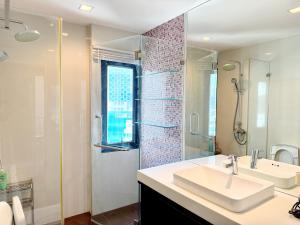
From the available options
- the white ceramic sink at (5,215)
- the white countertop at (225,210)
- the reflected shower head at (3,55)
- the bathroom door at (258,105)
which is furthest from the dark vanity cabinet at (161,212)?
the reflected shower head at (3,55)

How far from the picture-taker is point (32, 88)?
235 cm

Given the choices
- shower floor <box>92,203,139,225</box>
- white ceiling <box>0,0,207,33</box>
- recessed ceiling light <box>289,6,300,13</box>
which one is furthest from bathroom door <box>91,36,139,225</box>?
recessed ceiling light <box>289,6,300,13</box>

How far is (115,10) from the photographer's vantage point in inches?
86.2

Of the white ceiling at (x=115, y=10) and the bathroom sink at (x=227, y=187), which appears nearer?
the bathroom sink at (x=227, y=187)

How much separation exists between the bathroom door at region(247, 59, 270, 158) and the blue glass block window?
1534 mm

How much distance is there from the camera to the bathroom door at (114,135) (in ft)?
8.73

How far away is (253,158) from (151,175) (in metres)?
0.78

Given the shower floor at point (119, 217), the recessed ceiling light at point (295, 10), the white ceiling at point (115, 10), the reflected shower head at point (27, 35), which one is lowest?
the shower floor at point (119, 217)

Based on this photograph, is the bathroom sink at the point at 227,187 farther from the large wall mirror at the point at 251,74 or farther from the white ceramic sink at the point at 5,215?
the white ceramic sink at the point at 5,215

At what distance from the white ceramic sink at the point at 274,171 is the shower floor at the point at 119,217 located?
157cm

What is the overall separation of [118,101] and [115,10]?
1061 millimetres

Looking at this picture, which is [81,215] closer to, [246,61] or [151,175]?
[151,175]

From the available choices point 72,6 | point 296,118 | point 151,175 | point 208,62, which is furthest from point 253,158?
point 72,6

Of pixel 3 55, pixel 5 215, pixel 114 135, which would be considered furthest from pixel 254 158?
pixel 3 55
